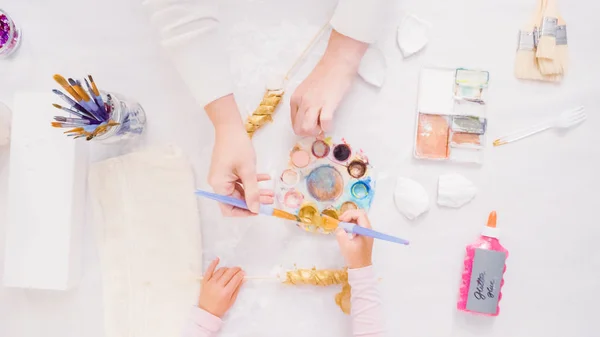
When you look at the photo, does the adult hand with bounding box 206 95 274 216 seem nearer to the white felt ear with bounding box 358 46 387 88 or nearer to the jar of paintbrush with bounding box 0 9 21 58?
the white felt ear with bounding box 358 46 387 88

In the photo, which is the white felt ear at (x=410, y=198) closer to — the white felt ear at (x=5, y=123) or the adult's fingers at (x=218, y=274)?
the adult's fingers at (x=218, y=274)

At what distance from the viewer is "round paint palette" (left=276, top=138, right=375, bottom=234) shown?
92 cm

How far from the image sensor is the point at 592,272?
912 mm

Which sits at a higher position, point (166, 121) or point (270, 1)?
point (270, 1)

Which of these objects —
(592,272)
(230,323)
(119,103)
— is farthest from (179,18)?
(592,272)

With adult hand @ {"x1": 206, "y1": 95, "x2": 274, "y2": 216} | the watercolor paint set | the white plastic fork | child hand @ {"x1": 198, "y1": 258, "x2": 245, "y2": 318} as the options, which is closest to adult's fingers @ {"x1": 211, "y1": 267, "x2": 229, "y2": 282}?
child hand @ {"x1": 198, "y1": 258, "x2": 245, "y2": 318}

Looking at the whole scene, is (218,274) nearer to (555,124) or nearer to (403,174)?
(403,174)

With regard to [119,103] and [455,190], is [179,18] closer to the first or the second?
[119,103]

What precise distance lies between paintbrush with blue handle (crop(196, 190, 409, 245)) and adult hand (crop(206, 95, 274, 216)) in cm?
1

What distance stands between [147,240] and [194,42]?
35cm

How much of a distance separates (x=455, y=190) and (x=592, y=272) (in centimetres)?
27

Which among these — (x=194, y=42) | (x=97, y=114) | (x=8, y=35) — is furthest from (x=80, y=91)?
(x=8, y=35)

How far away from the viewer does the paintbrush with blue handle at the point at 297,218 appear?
31.0 inches

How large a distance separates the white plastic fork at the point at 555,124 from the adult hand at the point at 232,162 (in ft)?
1.36
